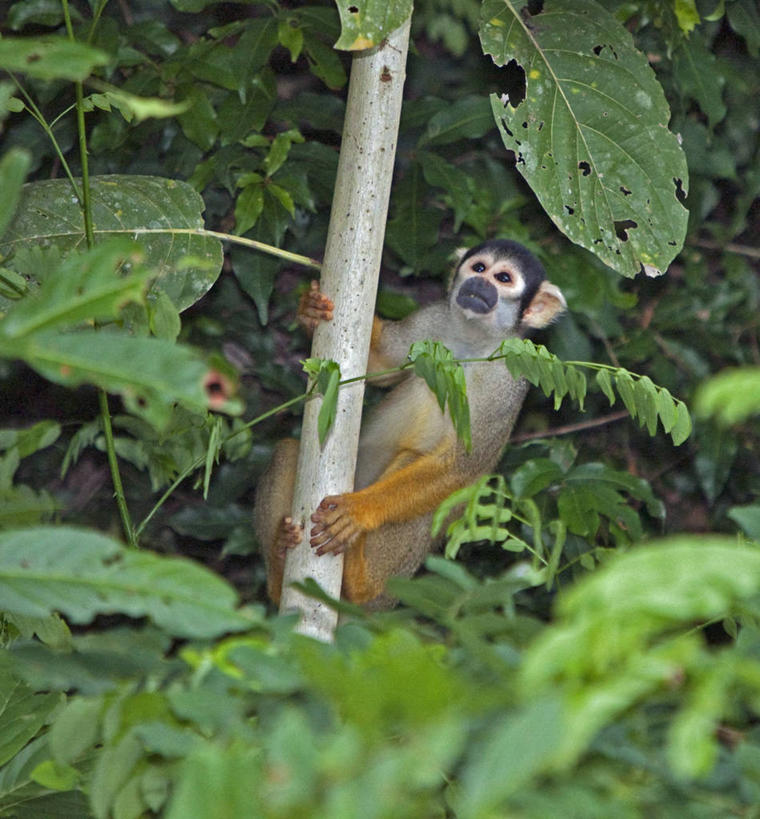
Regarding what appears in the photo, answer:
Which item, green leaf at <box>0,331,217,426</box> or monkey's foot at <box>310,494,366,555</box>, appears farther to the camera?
monkey's foot at <box>310,494,366,555</box>

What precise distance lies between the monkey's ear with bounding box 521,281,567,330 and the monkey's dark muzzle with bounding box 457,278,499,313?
0.71 ft

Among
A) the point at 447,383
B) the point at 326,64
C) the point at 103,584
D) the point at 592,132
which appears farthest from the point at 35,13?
the point at 103,584

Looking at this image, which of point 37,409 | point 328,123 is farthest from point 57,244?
point 37,409

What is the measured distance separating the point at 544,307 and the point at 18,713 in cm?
275

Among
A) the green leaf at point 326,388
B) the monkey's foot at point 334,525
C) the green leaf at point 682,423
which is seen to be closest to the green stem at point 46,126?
the green leaf at point 326,388

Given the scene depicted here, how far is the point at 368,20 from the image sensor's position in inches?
92.6

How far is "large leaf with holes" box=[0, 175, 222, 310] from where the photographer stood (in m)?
2.73

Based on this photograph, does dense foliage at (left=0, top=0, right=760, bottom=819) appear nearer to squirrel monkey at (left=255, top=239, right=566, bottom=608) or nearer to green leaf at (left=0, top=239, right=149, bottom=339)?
green leaf at (left=0, top=239, right=149, bottom=339)

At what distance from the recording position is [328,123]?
159 inches

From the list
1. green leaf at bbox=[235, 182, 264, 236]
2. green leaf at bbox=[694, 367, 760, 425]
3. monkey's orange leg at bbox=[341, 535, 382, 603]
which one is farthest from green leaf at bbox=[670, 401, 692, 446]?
green leaf at bbox=[235, 182, 264, 236]

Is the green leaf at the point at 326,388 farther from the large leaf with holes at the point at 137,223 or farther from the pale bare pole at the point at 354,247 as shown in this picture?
the large leaf with holes at the point at 137,223

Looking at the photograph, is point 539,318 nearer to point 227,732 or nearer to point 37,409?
point 37,409

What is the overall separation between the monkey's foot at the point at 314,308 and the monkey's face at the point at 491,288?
0.82 m

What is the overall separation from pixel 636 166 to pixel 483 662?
7.34 ft
